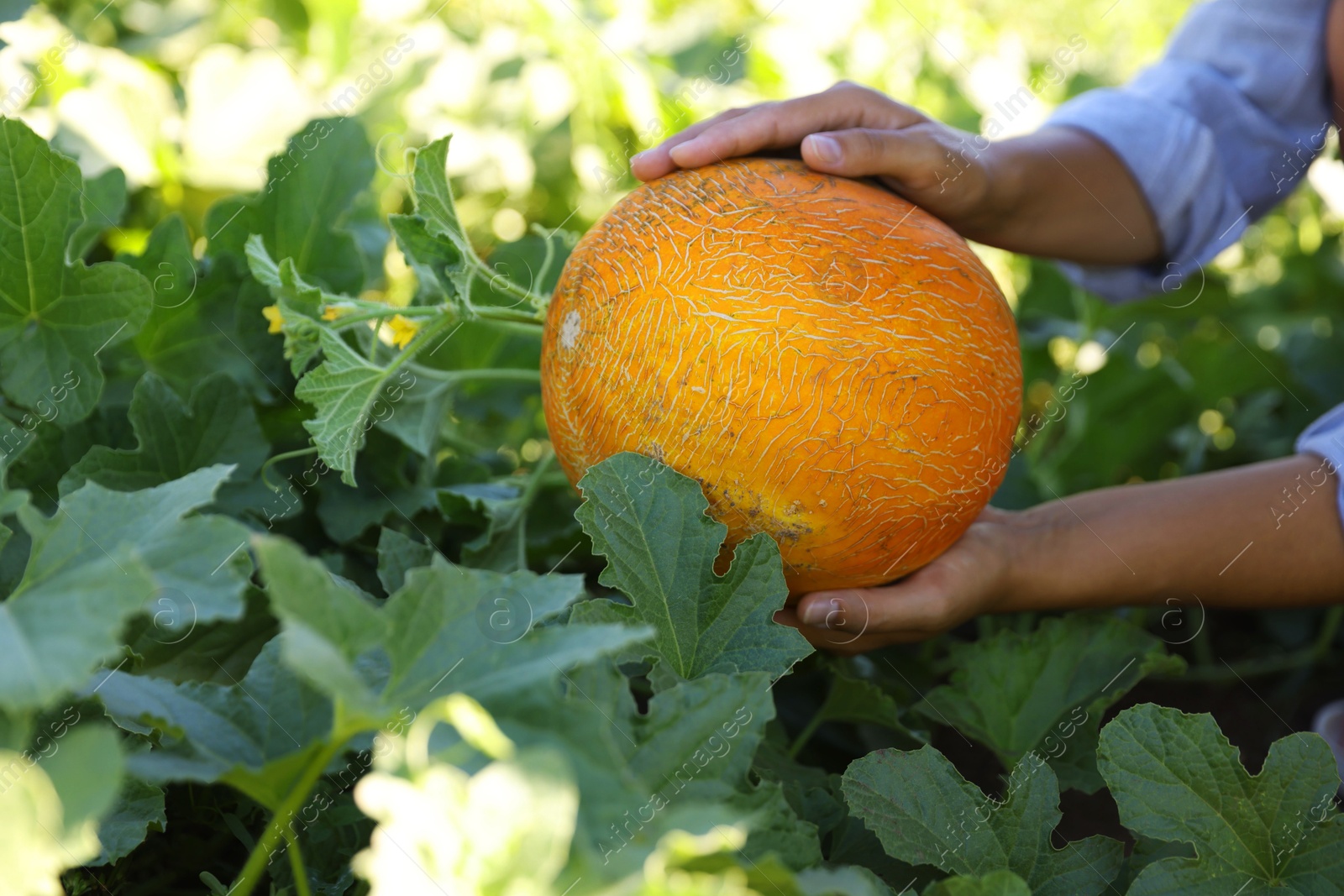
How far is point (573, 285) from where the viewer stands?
1434 millimetres

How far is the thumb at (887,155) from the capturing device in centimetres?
146

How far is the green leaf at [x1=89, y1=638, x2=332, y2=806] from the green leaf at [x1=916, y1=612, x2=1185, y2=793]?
35.9 inches

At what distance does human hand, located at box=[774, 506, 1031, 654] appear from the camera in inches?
56.3

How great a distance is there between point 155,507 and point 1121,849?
1041 mm

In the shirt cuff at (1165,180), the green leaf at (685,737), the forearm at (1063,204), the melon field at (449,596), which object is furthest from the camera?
the shirt cuff at (1165,180)

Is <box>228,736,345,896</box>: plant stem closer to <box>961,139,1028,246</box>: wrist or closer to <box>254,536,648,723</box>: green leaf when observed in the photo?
<box>254,536,648,723</box>: green leaf

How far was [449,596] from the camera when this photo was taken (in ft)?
2.80

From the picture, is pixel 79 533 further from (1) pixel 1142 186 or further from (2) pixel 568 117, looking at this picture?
(2) pixel 568 117

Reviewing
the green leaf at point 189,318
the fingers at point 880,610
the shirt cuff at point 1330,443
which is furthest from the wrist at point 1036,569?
the green leaf at point 189,318

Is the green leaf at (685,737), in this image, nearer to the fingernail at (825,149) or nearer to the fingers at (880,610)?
→ the fingers at (880,610)

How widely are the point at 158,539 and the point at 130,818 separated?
1.12ft

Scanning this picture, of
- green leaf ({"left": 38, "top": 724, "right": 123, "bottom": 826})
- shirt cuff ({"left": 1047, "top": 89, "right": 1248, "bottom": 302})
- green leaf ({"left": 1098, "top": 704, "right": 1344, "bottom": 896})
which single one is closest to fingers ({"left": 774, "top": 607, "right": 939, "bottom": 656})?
green leaf ({"left": 1098, "top": 704, "right": 1344, "bottom": 896})

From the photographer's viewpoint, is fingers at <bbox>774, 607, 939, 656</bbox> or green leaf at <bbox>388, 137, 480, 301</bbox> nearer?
green leaf at <bbox>388, 137, 480, 301</bbox>

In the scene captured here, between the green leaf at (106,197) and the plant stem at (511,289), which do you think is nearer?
the plant stem at (511,289)
